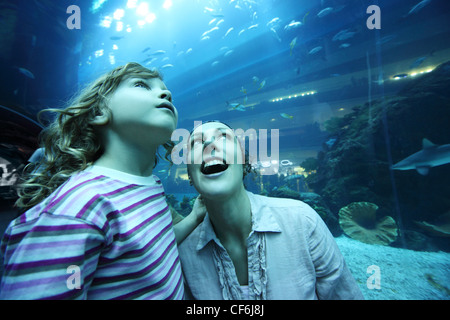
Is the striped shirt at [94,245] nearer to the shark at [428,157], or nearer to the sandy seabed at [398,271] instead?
the sandy seabed at [398,271]

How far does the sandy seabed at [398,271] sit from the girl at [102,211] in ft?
10.2

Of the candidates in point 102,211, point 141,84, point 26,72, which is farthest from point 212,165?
point 26,72

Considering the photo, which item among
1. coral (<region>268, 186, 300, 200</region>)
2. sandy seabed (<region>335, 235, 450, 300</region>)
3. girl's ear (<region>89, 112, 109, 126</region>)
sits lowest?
sandy seabed (<region>335, 235, 450, 300</region>)

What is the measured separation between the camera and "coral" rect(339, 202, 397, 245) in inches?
178

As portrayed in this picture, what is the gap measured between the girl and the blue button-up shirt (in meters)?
0.23

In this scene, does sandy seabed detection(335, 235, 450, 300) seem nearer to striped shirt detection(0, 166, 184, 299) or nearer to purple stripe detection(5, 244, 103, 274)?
striped shirt detection(0, 166, 184, 299)

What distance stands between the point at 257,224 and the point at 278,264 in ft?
0.96

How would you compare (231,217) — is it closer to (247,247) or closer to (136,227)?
(247,247)

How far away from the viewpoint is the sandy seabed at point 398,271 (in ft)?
9.48

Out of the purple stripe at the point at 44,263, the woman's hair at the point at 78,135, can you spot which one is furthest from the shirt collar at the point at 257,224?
the woman's hair at the point at 78,135

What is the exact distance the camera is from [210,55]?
2388cm

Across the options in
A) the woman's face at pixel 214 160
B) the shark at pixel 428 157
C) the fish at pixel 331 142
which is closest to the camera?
the woman's face at pixel 214 160

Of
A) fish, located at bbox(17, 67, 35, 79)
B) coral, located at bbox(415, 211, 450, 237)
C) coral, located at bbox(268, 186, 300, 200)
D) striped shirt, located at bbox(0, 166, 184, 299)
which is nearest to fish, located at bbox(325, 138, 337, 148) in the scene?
coral, located at bbox(268, 186, 300, 200)
